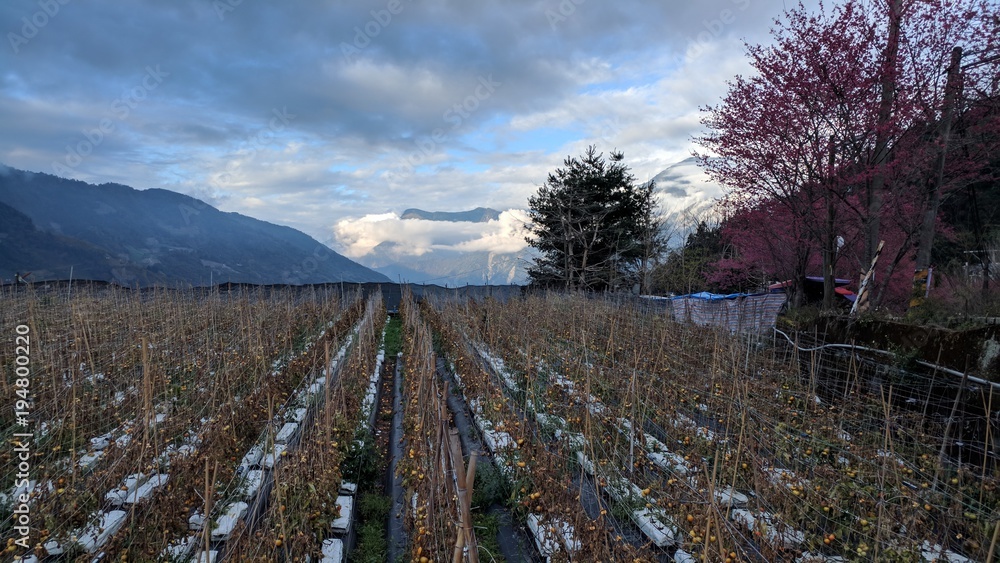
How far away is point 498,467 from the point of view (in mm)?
4664

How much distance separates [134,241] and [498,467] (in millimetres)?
100864

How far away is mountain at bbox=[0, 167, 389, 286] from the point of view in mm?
54938

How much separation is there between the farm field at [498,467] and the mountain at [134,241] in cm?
4718

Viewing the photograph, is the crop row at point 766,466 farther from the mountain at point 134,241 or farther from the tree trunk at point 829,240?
the mountain at point 134,241

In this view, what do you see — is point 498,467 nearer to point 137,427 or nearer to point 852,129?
point 137,427

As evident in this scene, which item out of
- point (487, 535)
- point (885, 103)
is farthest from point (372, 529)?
point (885, 103)

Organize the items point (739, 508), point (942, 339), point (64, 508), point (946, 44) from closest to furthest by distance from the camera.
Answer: point (64, 508), point (739, 508), point (942, 339), point (946, 44)

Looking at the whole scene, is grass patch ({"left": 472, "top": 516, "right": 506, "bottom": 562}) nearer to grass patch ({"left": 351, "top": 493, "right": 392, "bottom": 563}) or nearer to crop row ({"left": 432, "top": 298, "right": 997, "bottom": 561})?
grass patch ({"left": 351, "top": 493, "right": 392, "bottom": 563})

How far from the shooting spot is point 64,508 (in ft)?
9.96

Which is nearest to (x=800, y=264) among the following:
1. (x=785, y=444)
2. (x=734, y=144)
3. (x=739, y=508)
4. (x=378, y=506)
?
(x=734, y=144)

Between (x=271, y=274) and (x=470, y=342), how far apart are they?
303 feet

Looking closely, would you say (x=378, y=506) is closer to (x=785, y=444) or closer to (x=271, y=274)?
(x=785, y=444)

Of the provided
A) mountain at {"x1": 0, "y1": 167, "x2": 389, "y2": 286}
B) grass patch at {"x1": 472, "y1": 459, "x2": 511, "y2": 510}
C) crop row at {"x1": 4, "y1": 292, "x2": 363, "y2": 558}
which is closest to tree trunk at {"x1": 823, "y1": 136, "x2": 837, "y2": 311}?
grass patch at {"x1": 472, "y1": 459, "x2": 511, "y2": 510}

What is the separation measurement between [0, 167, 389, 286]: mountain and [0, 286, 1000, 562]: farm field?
47.2 metres
